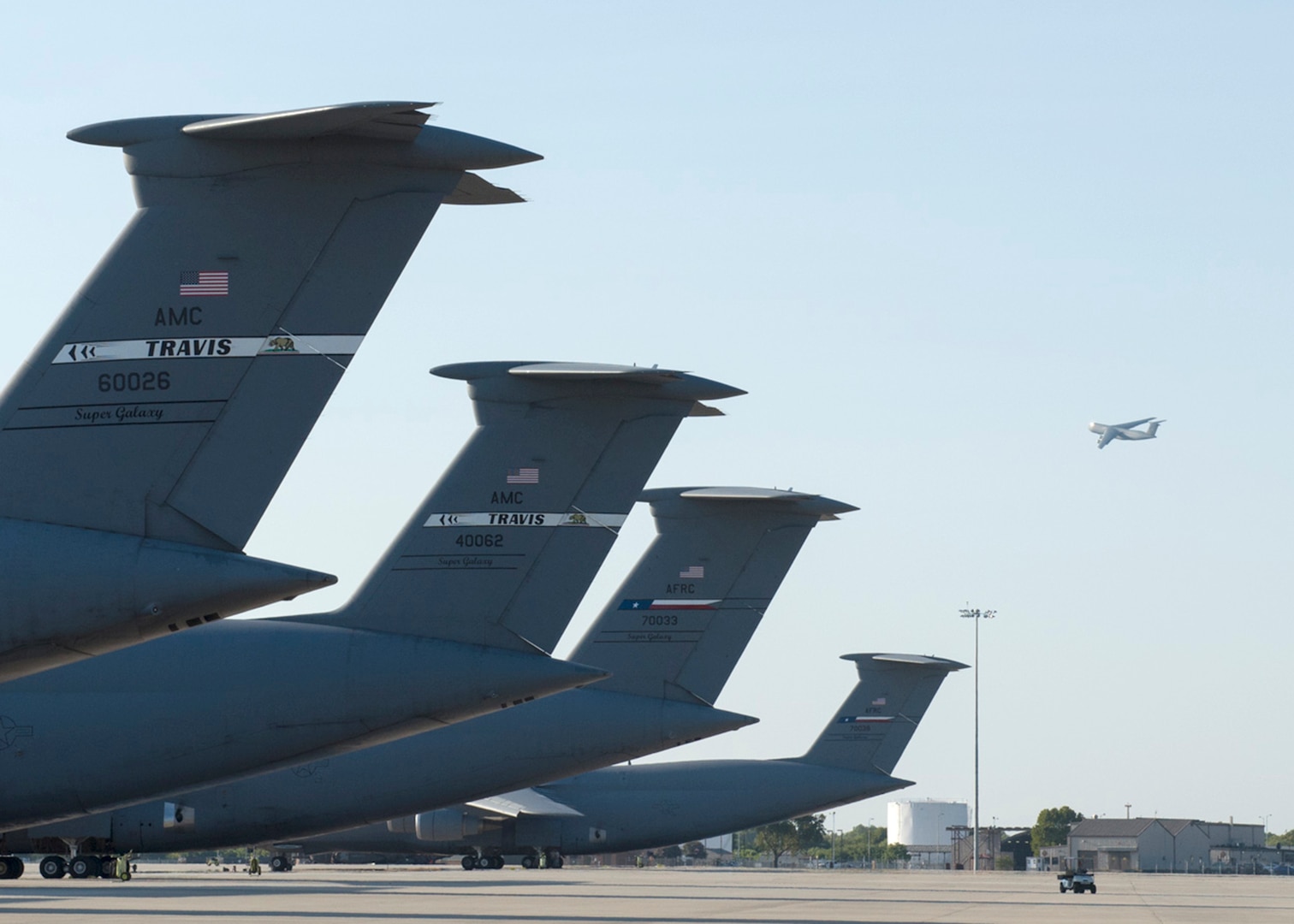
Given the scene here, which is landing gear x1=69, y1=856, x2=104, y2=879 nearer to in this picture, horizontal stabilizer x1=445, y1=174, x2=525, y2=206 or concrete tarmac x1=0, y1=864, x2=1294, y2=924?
concrete tarmac x1=0, y1=864, x2=1294, y2=924

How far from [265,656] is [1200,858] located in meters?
110

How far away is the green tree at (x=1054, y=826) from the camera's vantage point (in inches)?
5536

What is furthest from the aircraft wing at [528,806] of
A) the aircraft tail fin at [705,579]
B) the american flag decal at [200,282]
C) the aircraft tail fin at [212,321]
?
the american flag decal at [200,282]

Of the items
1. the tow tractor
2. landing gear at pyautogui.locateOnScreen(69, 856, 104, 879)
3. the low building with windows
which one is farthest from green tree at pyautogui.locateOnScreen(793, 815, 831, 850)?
landing gear at pyautogui.locateOnScreen(69, 856, 104, 879)

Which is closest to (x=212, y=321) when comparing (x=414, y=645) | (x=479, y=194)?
(x=479, y=194)

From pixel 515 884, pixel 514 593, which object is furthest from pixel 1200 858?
pixel 514 593

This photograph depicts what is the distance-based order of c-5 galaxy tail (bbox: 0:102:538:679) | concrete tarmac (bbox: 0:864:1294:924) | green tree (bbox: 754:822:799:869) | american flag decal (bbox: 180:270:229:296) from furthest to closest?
green tree (bbox: 754:822:799:869) < concrete tarmac (bbox: 0:864:1294:924) < american flag decal (bbox: 180:270:229:296) < c-5 galaxy tail (bbox: 0:102:538:679)

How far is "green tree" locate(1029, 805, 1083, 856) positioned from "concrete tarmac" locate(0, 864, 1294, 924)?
93.3m

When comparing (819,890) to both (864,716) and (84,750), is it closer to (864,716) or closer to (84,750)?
(864,716)

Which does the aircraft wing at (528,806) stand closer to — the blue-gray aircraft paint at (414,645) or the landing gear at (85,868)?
the landing gear at (85,868)

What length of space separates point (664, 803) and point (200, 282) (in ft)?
115

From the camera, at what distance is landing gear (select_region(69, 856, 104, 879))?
3493 cm

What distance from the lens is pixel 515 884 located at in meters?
40.9

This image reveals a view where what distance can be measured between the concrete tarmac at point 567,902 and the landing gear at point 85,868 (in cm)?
28
